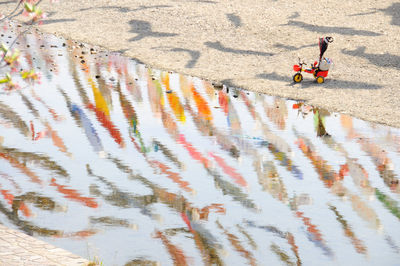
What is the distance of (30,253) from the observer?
639 centimetres

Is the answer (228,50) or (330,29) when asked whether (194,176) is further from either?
(330,29)

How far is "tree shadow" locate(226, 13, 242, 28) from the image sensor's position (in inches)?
778

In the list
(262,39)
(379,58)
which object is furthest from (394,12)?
(262,39)

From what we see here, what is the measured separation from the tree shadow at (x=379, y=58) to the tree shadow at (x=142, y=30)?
5.08m

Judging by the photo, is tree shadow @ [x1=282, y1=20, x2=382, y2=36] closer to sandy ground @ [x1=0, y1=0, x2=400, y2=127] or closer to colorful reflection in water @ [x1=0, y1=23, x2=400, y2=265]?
sandy ground @ [x1=0, y1=0, x2=400, y2=127]

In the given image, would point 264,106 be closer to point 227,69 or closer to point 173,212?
point 227,69

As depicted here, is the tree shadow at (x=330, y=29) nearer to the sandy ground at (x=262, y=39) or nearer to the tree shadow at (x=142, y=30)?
the sandy ground at (x=262, y=39)

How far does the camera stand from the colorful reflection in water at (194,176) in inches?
288

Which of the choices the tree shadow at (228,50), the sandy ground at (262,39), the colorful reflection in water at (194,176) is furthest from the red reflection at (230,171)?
the tree shadow at (228,50)

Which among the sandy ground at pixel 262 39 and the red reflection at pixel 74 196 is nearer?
the red reflection at pixel 74 196

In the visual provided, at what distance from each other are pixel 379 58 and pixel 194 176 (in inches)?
337

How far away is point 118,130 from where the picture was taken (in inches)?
Answer: 452

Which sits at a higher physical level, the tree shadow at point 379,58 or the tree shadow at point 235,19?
the tree shadow at point 235,19

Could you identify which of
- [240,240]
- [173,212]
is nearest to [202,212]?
[173,212]
